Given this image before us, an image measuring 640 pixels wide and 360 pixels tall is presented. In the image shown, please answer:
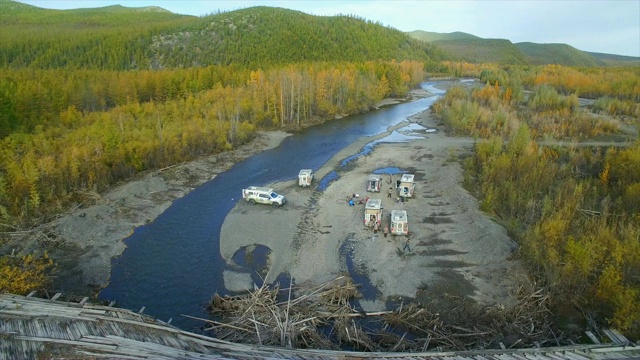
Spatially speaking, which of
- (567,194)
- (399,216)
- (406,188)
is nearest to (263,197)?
(399,216)

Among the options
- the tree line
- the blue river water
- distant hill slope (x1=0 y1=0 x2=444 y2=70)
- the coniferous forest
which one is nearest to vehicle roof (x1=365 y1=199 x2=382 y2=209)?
the coniferous forest

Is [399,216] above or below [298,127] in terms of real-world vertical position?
below

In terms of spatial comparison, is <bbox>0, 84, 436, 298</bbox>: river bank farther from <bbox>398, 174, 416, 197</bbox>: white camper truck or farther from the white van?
<bbox>398, 174, 416, 197</bbox>: white camper truck

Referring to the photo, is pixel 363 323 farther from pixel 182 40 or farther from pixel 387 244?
pixel 182 40

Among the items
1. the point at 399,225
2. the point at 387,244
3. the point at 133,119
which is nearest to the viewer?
the point at 387,244

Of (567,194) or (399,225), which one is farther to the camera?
(567,194)

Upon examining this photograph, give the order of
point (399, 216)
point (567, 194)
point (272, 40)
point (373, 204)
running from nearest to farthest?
1. point (399, 216)
2. point (373, 204)
3. point (567, 194)
4. point (272, 40)

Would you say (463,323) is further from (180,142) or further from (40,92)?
(40,92)
